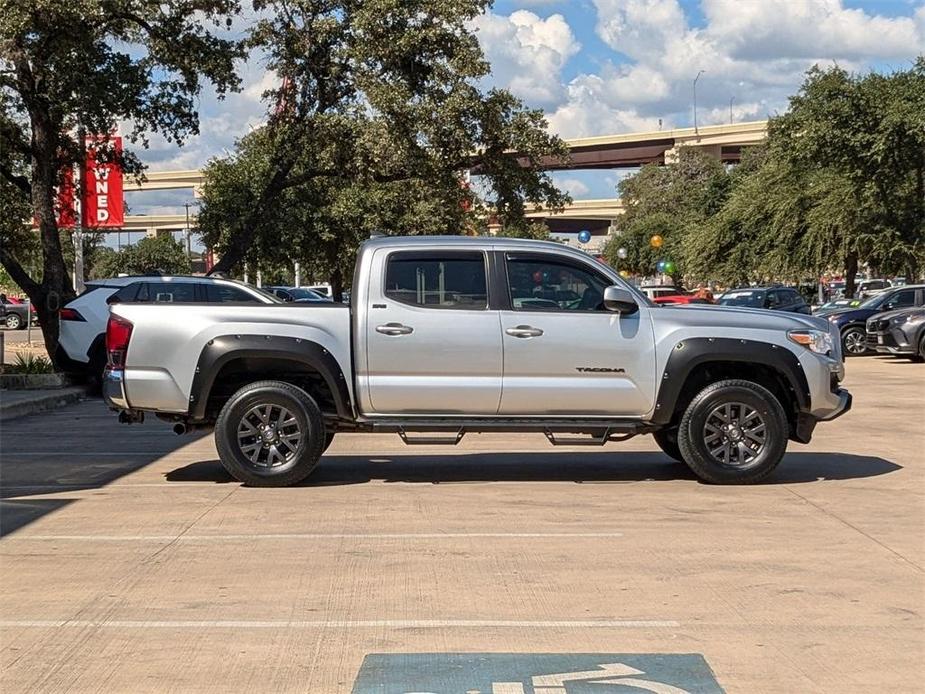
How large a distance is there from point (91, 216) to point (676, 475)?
3340cm

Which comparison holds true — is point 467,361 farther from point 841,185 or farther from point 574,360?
point 841,185

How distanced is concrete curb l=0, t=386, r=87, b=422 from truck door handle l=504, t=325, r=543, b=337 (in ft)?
30.0

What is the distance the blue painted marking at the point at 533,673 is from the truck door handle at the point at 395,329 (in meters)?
4.76

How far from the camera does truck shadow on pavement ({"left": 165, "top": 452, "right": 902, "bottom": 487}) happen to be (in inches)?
439

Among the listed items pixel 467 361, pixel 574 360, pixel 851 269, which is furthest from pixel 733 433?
pixel 851 269

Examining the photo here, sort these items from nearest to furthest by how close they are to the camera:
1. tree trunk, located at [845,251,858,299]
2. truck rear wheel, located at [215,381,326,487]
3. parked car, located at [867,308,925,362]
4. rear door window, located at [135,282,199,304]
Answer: truck rear wheel, located at [215,381,326,487] → rear door window, located at [135,282,199,304] → parked car, located at [867,308,925,362] → tree trunk, located at [845,251,858,299]

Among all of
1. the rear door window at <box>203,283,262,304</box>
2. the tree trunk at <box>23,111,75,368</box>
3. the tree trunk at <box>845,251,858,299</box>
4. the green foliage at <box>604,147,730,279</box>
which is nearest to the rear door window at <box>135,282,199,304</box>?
the rear door window at <box>203,283,262,304</box>

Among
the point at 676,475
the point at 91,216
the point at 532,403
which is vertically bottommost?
the point at 676,475

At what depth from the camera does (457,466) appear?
1196 centimetres

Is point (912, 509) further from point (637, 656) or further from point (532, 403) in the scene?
point (637, 656)

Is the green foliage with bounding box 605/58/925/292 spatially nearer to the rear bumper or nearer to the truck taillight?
the rear bumper

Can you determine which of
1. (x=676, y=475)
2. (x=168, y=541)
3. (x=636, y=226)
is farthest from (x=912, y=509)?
(x=636, y=226)

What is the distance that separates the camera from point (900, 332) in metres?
26.5

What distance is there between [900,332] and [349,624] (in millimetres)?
22591
